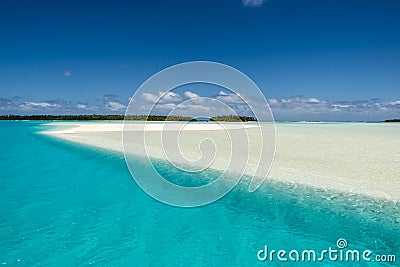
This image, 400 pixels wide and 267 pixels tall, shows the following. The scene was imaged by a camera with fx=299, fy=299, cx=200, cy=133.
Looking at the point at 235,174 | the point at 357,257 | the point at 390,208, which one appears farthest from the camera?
the point at 235,174

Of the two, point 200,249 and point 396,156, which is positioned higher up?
point 396,156

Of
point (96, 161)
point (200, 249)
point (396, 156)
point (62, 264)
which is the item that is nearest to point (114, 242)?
point (62, 264)

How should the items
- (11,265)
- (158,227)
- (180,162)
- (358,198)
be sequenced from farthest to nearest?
(180,162) → (358,198) → (158,227) → (11,265)

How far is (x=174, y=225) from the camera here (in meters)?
6.06

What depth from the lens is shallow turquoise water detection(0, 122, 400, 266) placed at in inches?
187

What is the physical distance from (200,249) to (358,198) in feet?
15.3

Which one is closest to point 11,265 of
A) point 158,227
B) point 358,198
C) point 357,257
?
point 158,227

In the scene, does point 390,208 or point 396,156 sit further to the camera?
point 396,156

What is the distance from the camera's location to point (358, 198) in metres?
7.49

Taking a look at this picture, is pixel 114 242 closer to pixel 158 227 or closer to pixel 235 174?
pixel 158 227

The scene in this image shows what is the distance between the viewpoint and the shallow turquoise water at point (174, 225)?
15.6ft

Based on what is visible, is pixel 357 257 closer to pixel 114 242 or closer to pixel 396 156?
pixel 114 242

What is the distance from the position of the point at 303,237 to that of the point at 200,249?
6.46 ft

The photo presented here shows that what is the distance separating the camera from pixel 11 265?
4324 millimetres
